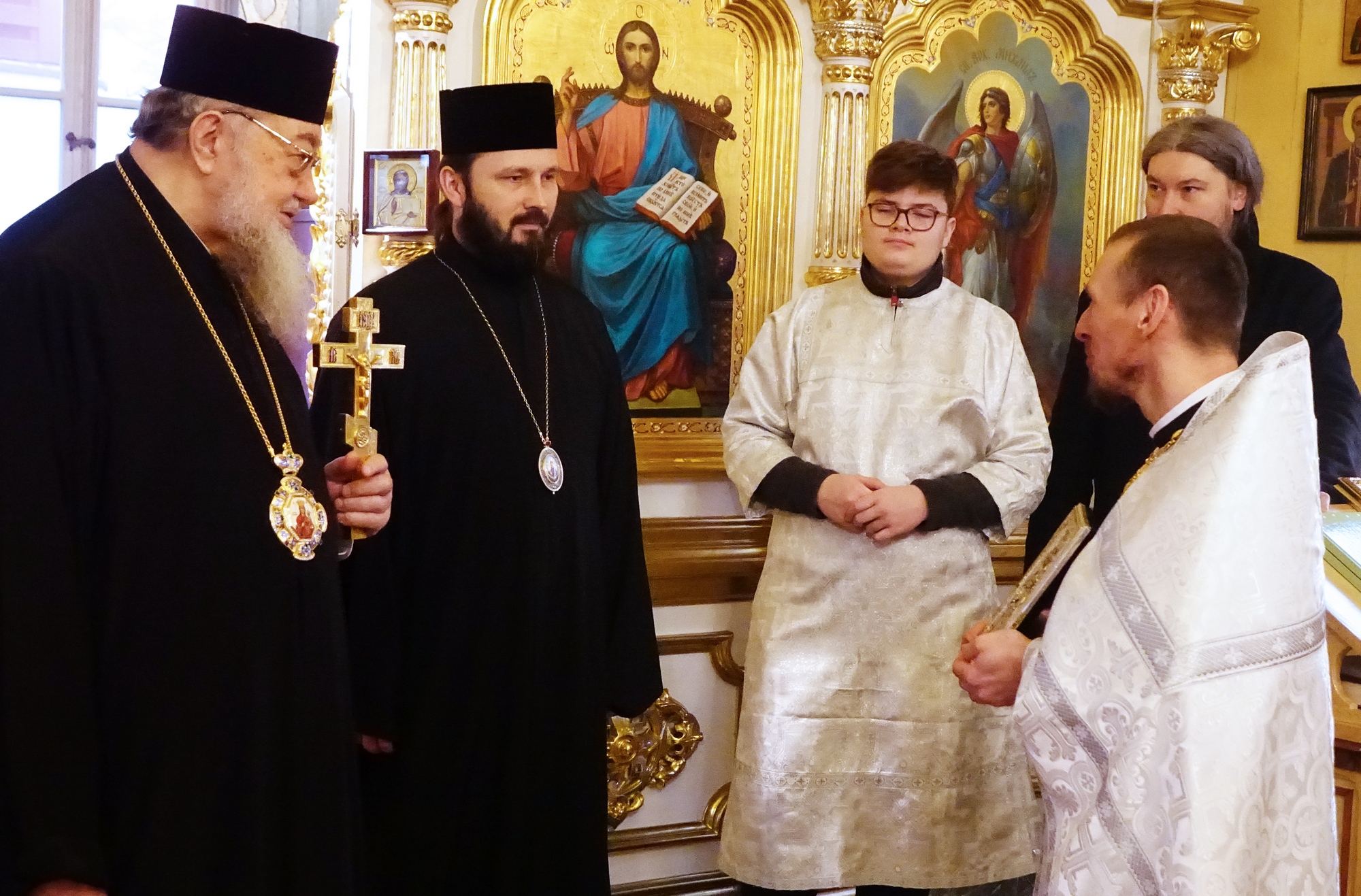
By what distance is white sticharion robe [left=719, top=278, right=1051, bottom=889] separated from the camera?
3520 mm

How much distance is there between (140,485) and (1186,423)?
162 centimetres

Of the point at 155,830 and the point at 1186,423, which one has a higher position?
the point at 1186,423

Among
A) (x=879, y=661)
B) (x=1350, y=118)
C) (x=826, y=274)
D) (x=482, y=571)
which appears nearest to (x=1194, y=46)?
(x=1350, y=118)

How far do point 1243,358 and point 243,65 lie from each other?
246cm

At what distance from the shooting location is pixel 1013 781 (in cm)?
365

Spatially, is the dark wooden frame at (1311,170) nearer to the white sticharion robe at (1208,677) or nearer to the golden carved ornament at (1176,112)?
the golden carved ornament at (1176,112)

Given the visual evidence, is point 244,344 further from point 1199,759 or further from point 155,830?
point 1199,759

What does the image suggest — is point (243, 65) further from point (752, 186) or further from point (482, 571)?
point (752, 186)

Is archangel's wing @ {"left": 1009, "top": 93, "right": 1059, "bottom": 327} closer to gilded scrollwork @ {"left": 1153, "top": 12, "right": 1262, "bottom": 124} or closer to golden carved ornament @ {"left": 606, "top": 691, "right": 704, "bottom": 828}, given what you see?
gilded scrollwork @ {"left": 1153, "top": 12, "right": 1262, "bottom": 124}

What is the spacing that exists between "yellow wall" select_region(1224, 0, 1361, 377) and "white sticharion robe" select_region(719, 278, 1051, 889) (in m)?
2.00

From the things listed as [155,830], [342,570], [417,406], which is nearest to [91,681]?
[155,830]

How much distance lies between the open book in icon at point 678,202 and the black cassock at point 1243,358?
1.20m

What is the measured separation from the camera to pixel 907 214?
3.54m

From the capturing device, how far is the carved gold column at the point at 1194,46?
4910mm
